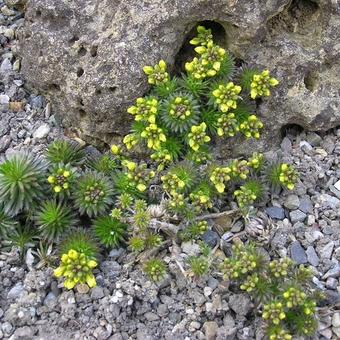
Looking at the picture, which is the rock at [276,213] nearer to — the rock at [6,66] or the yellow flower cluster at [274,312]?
the yellow flower cluster at [274,312]

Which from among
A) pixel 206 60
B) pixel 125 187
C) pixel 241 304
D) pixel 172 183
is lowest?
pixel 241 304

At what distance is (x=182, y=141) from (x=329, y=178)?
1.25 m

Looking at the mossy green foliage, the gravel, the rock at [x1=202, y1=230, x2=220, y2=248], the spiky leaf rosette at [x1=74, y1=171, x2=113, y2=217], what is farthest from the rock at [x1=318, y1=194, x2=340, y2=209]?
the spiky leaf rosette at [x1=74, y1=171, x2=113, y2=217]

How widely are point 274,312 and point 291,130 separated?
6.41 feet

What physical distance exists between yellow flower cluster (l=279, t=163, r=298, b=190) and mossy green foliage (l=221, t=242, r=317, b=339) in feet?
2.21

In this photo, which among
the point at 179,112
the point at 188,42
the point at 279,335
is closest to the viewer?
the point at 279,335

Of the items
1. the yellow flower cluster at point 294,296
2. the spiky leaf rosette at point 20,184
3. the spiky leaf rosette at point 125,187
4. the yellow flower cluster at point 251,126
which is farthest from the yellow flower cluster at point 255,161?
the spiky leaf rosette at point 20,184

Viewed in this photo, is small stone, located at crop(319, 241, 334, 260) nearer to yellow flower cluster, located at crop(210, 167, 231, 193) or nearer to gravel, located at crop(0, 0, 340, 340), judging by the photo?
gravel, located at crop(0, 0, 340, 340)

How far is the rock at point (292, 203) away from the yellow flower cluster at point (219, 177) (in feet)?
1.99

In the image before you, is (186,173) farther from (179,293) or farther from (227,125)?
(179,293)

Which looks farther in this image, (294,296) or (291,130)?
(291,130)

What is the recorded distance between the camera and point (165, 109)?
16.7ft

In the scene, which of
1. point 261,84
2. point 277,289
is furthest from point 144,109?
point 277,289

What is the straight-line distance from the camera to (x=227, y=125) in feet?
16.8
